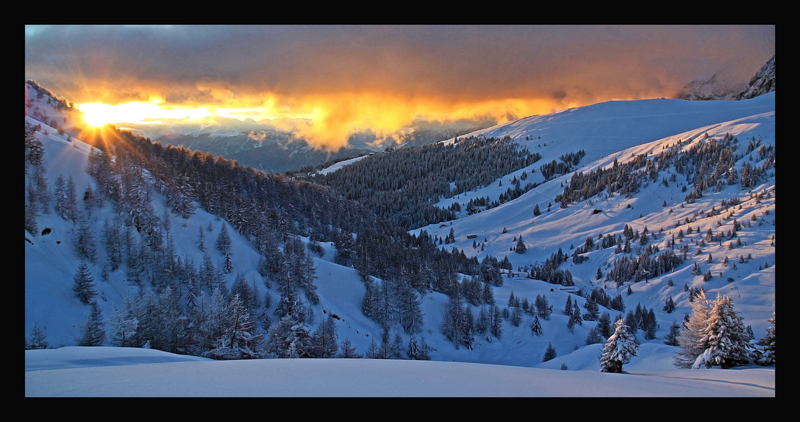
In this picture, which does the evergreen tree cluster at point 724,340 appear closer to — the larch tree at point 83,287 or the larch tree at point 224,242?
the larch tree at point 83,287

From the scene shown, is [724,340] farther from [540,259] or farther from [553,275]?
[540,259]

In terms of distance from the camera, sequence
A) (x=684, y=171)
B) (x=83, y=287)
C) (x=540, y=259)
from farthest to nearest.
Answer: (x=684, y=171) → (x=540, y=259) → (x=83, y=287)

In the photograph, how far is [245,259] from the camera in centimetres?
5644

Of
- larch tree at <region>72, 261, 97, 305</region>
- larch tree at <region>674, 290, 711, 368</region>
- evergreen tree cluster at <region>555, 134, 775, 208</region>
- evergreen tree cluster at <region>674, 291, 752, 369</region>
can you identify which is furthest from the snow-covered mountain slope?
evergreen tree cluster at <region>674, 291, 752, 369</region>

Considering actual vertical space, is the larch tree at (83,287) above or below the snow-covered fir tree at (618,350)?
above

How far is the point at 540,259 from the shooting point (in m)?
137

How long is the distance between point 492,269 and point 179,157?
216ft

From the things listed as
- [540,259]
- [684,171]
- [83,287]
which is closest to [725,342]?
[83,287]

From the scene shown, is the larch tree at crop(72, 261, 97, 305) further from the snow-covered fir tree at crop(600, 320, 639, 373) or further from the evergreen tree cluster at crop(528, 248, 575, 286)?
the evergreen tree cluster at crop(528, 248, 575, 286)

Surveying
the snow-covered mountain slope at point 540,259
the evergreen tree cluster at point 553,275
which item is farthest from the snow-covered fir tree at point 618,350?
the evergreen tree cluster at point 553,275

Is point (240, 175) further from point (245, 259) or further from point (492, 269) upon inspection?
point (492, 269)

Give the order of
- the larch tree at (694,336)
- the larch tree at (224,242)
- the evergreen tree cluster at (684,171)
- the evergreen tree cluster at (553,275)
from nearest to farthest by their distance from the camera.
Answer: the larch tree at (694,336) → the larch tree at (224,242) → the evergreen tree cluster at (553,275) → the evergreen tree cluster at (684,171)

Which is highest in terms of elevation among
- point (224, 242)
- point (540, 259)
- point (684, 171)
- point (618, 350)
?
point (684, 171)

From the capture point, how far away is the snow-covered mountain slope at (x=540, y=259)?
39750mm
